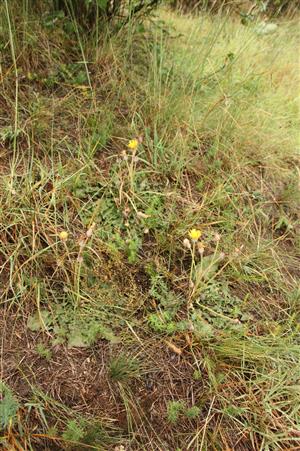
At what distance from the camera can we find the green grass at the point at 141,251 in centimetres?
148

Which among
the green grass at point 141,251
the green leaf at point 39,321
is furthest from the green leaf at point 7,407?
the green leaf at point 39,321

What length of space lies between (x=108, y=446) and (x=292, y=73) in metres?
2.84

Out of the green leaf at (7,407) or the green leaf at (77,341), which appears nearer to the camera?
the green leaf at (7,407)

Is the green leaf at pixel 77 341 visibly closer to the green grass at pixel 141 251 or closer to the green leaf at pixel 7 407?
the green grass at pixel 141 251

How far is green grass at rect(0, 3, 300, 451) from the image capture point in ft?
4.86

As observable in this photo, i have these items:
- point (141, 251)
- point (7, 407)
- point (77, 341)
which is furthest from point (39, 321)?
point (141, 251)

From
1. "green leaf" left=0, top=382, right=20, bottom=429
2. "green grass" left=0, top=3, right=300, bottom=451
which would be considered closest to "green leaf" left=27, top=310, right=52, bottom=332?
"green grass" left=0, top=3, right=300, bottom=451

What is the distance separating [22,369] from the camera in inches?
58.2

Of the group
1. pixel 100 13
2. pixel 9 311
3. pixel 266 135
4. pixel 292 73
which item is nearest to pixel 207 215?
pixel 266 135

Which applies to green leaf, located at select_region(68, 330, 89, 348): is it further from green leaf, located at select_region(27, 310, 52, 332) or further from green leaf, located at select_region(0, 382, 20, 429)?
green leaf, located at select_region(0, 382, 20, 429)

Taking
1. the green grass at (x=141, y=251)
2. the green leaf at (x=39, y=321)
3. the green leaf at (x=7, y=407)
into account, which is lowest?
the green leaf at (x=7, y=407)

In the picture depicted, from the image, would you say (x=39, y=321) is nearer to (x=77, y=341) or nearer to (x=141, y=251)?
(x=77, y=341)

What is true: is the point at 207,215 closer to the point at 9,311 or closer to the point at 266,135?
the point at 266,135

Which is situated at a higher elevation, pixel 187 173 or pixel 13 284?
pixel 187 173
